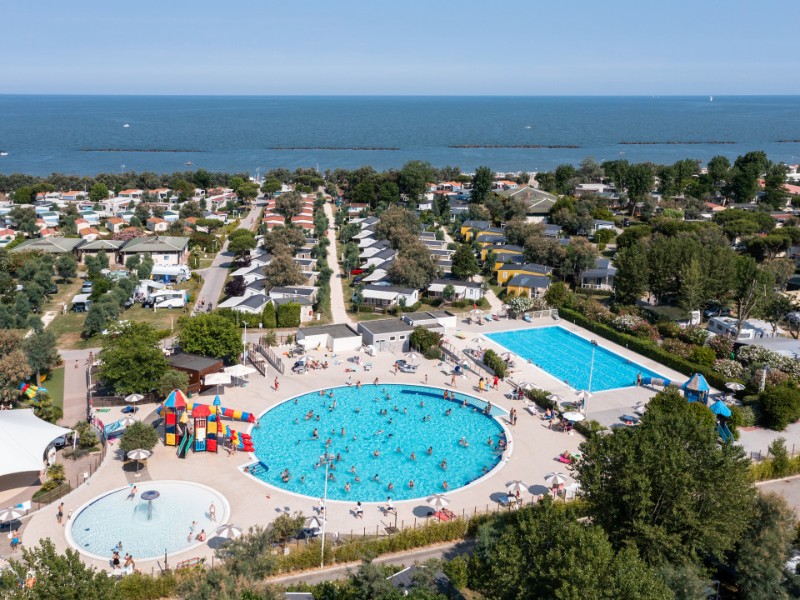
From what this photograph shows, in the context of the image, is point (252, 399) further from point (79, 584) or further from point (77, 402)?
point (79, 584)

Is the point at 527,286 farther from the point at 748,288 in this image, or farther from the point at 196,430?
the point at 196,430

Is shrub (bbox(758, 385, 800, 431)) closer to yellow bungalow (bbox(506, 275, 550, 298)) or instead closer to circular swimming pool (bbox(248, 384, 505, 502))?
circular swimming pool (bbox(248, 384, 505, 502))

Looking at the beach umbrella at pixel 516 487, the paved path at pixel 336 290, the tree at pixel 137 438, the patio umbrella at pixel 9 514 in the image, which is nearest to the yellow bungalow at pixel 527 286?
the paved path at pixel 336 290

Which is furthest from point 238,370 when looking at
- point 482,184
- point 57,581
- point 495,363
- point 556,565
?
point 482,184

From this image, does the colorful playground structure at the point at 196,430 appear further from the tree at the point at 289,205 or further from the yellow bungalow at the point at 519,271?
the tree at the point at 289,205

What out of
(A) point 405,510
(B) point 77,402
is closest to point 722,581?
(A) point 405,510

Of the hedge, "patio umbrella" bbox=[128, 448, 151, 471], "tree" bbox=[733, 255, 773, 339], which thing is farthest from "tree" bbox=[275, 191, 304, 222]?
"patio umbrella" bbox=[128, 448, 151, 471]
